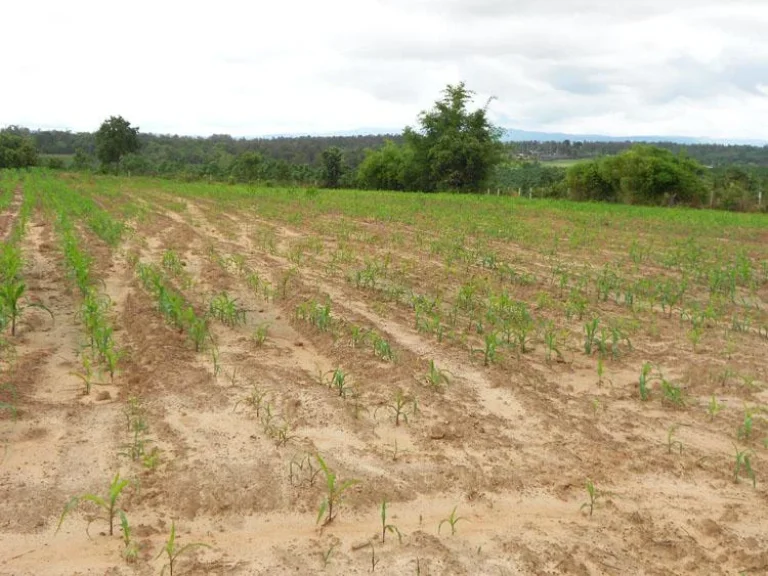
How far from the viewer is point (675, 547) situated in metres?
3.07

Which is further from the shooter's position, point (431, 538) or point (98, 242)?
point (98, 242)

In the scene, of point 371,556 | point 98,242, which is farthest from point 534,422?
point 98,242

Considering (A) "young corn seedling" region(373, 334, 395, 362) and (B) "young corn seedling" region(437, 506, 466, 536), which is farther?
(A) "young corn seedling" region(373, 334, 395, 362)

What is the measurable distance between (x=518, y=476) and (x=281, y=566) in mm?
1430

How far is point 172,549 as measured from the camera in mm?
2867

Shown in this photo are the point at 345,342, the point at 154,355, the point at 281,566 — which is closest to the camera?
the point at 281,566

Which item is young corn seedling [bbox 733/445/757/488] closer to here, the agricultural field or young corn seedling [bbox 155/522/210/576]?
the agricultural field

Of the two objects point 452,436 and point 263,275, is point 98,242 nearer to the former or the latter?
point 263,275

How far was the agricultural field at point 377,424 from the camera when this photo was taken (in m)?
3.04

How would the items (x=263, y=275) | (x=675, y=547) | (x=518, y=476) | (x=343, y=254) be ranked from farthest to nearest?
(x=343, y=254)
(x=263, y=275)
(x=518, y=476)
(x=675, y=547)

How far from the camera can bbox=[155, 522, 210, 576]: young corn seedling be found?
110 inches

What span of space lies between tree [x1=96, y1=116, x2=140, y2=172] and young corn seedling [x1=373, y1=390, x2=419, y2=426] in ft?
160

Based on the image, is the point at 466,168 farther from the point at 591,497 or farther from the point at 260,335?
the point at 591,497

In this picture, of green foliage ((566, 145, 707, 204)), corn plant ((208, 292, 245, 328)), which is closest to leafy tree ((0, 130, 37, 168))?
green foliage ((566, 145, 707, 204))
